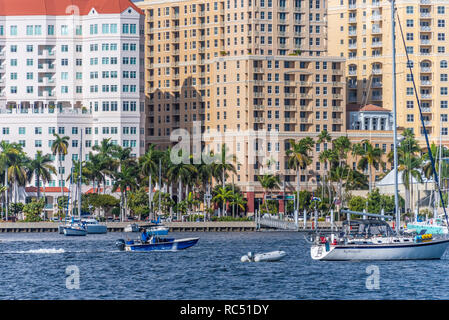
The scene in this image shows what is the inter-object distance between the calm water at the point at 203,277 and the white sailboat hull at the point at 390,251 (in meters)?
0.70

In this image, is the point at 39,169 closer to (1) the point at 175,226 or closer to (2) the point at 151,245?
(1) the point at 175,226

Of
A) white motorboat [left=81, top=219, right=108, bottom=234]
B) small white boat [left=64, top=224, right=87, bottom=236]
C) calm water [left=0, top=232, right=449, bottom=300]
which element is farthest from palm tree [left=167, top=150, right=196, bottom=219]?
calm water [left=0, top=232, right=449, bottom=300]

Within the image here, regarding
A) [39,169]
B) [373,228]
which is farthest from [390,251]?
[39,169]

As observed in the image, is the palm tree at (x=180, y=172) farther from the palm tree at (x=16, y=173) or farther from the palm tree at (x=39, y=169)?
the palm tree at (x=16, y=173)

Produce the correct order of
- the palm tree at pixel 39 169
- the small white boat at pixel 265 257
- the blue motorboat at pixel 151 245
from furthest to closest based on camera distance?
the palm tree at pixel 39 169
the blue motorboat at pixel 151 245
the small white boat at pixel 265 257

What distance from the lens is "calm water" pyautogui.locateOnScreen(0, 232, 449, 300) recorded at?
197ft

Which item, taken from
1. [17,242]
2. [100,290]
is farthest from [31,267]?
[17,242]

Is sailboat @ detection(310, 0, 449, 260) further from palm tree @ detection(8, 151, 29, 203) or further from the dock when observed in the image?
palm tree @ detection(8, 151, 29, 203)

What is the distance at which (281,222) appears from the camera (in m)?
166

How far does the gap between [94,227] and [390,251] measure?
8752 cm

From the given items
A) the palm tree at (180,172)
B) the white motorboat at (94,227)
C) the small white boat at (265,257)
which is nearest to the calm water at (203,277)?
the small white boat at (265,257)

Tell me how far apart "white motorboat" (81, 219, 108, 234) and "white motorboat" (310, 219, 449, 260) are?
8125 centimetres

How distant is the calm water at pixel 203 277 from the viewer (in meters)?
60.1

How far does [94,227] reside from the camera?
15650cm
